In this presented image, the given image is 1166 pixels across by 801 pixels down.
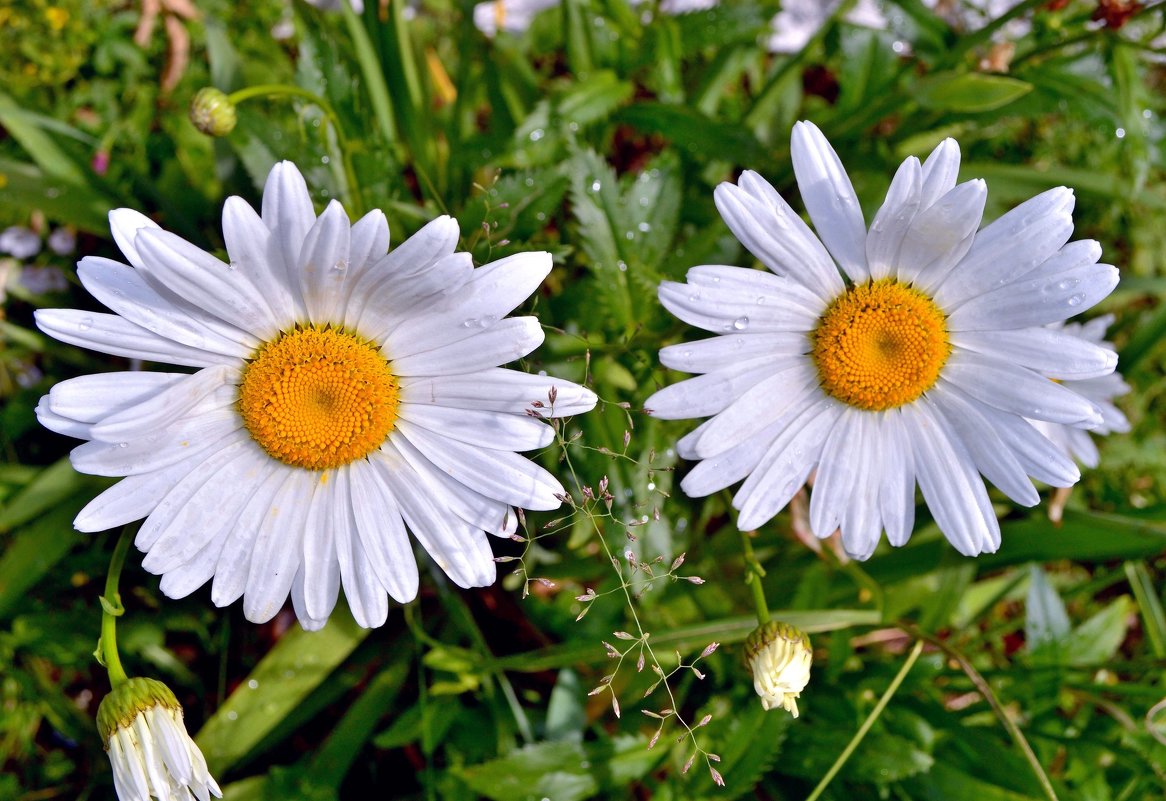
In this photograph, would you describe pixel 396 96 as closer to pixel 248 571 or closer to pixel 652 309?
pixel 652 309

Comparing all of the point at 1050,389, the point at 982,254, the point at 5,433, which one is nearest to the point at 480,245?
the point at 982,254

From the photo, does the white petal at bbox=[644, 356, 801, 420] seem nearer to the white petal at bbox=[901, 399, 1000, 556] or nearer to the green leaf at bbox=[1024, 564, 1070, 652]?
the white petal at bbox=[901, 399, 1000, 556]

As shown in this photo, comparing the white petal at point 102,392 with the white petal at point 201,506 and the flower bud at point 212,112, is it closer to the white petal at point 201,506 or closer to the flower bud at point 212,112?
the white petal at point 201,506

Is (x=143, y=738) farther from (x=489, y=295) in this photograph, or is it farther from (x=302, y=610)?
(x=489, y=295)

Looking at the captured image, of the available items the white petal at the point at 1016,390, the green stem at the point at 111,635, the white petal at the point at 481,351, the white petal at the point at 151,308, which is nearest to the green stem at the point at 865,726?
the white petal at the point at 1016,390

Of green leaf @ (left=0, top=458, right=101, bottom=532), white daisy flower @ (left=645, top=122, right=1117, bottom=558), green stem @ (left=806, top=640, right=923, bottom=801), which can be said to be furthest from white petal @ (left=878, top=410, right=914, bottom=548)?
green leaf @ (left=0, top=458, right=101, bottom=532)

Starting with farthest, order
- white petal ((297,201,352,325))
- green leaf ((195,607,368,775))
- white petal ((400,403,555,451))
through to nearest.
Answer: green leaf ((195,607,368,775)) → white petal ((400,403,555,451)) → white petal ((297,201,352,325))
